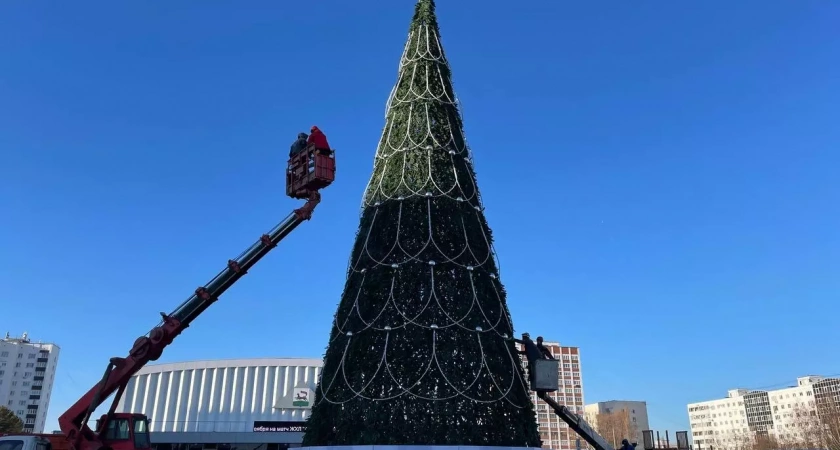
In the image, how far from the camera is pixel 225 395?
4225 centimetres

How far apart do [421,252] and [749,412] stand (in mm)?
184473

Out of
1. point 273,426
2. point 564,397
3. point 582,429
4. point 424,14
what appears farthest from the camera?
point 564,397

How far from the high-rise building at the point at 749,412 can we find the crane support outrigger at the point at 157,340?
145664mm

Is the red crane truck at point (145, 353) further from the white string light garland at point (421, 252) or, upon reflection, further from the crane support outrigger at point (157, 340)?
the white string light garland at point (421, 252)

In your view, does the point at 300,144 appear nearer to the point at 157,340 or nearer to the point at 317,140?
the point at 317,140

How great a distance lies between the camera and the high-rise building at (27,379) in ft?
387

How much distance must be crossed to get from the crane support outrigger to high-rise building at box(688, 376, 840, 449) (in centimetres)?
14566

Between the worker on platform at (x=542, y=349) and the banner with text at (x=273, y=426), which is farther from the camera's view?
the banner with text at (x=273, y=426)

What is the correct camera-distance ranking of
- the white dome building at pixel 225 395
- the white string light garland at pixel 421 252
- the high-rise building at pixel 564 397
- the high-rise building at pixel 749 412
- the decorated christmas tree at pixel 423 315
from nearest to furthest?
1. the decorated christmas tree at pixel 423 315
2. the white string light garland at pixel 421 252
3. the white dome building at pixel 225 395
4. the high-rise building at pixel 564 397
5. the high-rise building at pixel 749 412

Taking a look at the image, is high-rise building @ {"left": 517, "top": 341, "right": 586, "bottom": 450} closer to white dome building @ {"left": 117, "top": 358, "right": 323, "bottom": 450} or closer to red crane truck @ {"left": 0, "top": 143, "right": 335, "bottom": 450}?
white dome building @ {"left": 117, "top": 358, "right": 323, "bottom": 450}

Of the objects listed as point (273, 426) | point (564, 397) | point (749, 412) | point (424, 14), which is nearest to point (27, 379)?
point (273, 426)

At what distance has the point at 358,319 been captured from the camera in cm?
1359

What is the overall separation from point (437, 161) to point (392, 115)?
7.87 ft

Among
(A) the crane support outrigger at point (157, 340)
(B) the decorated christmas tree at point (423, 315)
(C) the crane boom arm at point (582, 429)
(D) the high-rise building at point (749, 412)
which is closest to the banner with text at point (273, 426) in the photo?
(A) the crane support outrigger at point (157, 340)
